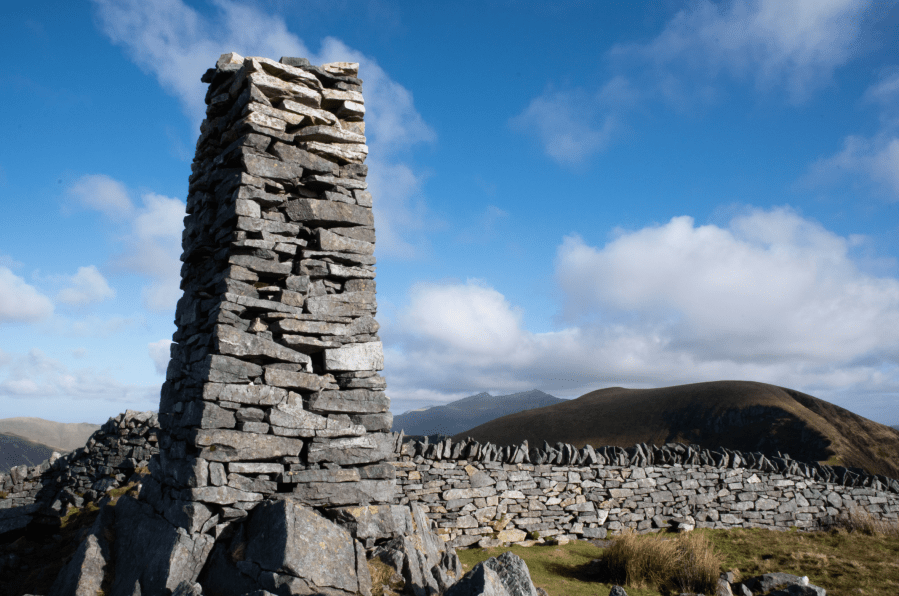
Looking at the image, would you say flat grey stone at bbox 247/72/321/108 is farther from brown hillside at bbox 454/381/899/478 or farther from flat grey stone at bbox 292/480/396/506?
brown hillside at bbox 454/381/899/478

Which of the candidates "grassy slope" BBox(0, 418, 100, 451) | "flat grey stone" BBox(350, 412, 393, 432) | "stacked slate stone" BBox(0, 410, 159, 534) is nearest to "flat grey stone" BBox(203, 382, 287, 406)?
"flat grey stone" BBox(350, 412, 393, 432)

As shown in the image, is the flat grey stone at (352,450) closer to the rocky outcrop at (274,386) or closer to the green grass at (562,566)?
the rocky outcrop at (274,386)

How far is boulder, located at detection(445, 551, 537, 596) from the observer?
3.83 meters

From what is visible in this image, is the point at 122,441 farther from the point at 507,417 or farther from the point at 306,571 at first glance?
the point at 507,417

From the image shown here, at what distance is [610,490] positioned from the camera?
11289 mm

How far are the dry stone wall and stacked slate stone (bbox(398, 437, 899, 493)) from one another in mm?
24

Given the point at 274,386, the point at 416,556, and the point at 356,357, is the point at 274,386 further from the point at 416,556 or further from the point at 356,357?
the point at 416,556

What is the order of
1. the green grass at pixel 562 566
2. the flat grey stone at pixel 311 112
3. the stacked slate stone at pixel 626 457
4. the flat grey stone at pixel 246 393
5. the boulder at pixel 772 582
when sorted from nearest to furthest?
the flat grey stone at pixel 246 393, the flat grey stone at pixel 311 112, the boulder at pixel 772 582, the green grass at pixel 562 566, the stacked slate stone at pixel 626 457

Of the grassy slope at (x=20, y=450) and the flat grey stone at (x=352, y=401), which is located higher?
the flat grey stone at (x=352, y=401)

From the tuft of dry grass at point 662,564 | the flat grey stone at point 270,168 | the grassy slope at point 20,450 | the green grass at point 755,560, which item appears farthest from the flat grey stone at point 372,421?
the grassy slope at point 20,450

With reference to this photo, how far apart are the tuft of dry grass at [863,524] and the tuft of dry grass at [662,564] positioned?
7465 mm

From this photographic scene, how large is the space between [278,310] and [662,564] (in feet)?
24.2

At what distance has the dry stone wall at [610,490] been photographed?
9727mm

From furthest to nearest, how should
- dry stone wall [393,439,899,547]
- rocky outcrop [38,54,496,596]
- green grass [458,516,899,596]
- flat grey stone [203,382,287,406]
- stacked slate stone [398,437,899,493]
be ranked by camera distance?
stacked slate stone [398,437,899,493]
dry stone wall [393,439,899,547]
green grass [458,516,899,596]
flat grey stone [203,382,287,406]
rocky outcrop [38,54,496,596]
